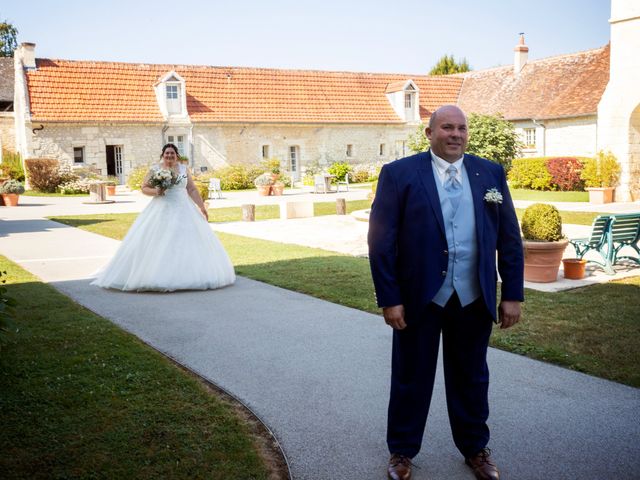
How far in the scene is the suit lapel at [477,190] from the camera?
3.57 metres

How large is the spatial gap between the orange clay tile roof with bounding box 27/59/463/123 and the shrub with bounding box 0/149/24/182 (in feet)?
12.1

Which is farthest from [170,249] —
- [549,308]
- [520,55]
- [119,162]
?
[520,55]

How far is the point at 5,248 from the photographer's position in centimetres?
1352

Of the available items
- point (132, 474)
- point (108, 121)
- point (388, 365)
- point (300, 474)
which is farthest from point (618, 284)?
point (108, 121)

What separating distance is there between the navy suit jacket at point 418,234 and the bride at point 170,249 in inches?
225

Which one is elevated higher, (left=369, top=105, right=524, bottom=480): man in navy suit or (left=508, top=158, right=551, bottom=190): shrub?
(left=508, top=158, right=551, bottom=190): shrub

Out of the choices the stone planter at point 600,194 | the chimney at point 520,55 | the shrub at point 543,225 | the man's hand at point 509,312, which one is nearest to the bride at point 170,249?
the shrub at point 543,225

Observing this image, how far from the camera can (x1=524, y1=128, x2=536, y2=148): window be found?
34.4 metres

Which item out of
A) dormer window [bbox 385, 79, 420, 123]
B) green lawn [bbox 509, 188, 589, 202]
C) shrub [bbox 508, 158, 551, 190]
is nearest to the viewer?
green lawn [bbox 509, 188, 589, 202]

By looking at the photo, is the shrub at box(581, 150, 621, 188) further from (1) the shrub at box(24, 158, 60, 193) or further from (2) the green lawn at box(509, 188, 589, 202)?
(1) the shrub at box(24, 158, 60, 193)

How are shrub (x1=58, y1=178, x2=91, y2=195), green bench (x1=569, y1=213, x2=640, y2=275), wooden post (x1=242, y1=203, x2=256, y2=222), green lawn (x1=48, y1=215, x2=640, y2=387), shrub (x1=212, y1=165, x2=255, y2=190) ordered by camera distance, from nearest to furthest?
green lawn (x1=48, y1=215, x2=640, y2=387) < green bench (x1=569, y1=213, x2=640, y2=275) < wooden post (x1=242, y1=203, x2=256, y2=222) < shrub (x1=58, y1=178, x2=91, y2=195) < shrub (x1=212, y1=165, x2=255, y2=190)

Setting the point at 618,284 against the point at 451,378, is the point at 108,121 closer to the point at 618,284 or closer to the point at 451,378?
the point at 618,284

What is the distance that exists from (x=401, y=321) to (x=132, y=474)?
67.3 inches

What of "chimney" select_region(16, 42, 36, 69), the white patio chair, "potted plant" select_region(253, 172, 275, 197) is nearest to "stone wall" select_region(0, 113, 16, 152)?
"chimney" select_region(16, 42, 36, 69)
